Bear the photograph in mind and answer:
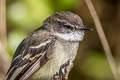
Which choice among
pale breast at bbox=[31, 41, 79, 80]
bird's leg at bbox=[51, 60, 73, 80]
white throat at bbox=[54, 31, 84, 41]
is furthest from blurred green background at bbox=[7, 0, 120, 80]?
bird's leg at bbox=[51, 60, 73, 80]

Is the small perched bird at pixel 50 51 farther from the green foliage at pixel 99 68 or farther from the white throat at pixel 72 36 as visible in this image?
the green foliage at pixel 99 68

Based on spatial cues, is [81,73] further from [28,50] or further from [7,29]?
[28,50]

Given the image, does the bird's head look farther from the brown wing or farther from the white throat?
the brown wing

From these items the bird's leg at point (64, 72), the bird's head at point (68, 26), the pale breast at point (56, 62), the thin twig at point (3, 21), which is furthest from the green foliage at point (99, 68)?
the bird's leg at point (64, 72)

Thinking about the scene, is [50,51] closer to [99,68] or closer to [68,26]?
[68,26]

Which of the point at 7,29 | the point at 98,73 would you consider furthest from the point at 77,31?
the point at 98,73
